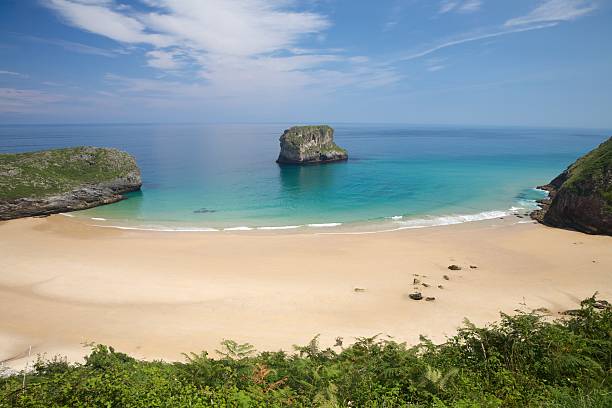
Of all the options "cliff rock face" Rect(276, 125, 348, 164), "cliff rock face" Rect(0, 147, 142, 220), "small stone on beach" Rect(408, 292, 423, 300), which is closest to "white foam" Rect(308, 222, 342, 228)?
"small stone on beach" Rect(408, 292, 423, 300)

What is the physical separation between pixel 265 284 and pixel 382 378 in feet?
49.4

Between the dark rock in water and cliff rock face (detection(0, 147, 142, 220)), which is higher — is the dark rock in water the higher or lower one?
the lower one

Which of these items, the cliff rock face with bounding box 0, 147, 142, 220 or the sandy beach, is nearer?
the sandy beach

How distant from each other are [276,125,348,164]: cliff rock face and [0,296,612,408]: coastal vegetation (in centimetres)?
7862

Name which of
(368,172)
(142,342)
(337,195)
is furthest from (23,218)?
(368,172)

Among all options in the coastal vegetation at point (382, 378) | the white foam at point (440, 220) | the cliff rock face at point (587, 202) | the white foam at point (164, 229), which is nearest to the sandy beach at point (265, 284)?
the white foam at point (164, 229)

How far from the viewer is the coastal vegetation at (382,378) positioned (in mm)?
7898

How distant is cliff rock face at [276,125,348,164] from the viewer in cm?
8806

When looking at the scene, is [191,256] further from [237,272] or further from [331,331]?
[331,331]

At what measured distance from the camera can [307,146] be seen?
89.4 metres

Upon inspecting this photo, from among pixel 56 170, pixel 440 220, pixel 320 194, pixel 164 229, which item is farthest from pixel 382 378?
pixel 56 170

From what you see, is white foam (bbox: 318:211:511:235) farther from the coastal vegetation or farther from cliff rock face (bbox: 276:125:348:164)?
cliff rock face (bbox: 276:125:348:164)

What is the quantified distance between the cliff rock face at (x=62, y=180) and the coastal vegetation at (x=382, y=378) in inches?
1553

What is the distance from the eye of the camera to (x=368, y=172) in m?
77.5
